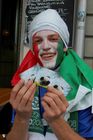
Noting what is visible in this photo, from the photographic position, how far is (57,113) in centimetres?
145

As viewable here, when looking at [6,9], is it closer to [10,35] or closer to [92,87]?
[10,35]

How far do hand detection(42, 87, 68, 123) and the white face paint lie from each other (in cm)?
27

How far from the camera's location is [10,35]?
18.4 feet

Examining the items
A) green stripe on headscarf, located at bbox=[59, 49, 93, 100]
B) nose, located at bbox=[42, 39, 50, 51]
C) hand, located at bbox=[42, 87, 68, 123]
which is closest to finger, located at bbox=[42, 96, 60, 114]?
hand, located at bbox=[42, 87, 68, 123]

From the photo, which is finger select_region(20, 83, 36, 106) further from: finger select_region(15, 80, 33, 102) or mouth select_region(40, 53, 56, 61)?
mouth select_region(40, 53, 56, 61)

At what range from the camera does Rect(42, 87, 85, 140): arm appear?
56.7 inches

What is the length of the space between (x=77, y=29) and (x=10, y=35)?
1.12 meters

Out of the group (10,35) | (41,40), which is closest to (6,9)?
(10,35)

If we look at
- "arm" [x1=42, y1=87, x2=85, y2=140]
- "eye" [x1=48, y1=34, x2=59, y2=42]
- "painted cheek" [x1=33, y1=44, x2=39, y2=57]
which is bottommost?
"arm" [x1=42, y1=87, x2=85, y2=140]

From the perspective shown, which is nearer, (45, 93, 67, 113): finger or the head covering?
(45, 93, 67, 113): finger

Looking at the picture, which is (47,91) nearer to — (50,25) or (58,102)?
(58,102)

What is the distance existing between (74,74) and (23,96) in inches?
12.1

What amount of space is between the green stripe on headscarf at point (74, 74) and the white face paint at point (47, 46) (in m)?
0.05

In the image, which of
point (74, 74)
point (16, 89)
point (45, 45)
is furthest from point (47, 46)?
point (16, 89)
